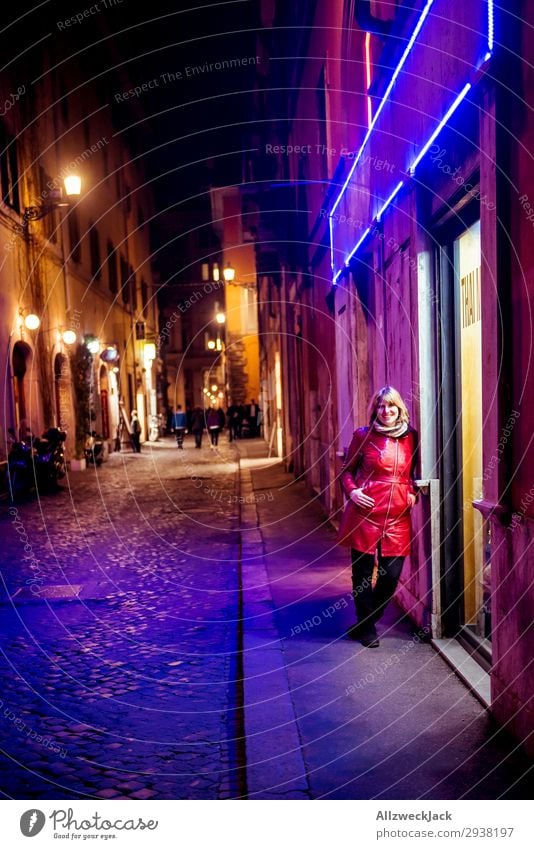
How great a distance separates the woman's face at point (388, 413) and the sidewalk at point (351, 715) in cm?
157

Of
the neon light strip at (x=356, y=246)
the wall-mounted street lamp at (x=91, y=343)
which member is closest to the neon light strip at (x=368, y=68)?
the neon light strip at (x=356, y=246)

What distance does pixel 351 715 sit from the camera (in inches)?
169

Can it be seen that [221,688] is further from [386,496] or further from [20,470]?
[20,470]

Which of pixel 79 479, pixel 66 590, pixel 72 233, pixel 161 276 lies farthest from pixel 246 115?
pixel 66 590

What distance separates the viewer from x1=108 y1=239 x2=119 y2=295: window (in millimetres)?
32156

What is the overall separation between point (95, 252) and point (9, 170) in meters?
10.5

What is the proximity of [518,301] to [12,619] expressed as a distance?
509cm

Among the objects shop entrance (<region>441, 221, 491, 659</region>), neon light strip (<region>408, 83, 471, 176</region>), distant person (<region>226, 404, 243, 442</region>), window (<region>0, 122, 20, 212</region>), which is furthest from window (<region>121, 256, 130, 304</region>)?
shop entrance (<region>441, 221, 491, 659</region>)

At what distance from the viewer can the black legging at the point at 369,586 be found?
5.29 m

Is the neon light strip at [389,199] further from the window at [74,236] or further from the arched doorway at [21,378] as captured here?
the window at [74,236]

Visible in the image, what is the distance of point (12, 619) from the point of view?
6684 mm

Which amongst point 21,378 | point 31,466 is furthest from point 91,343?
point 31,466

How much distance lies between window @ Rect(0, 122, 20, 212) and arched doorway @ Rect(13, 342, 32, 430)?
3361 mm
